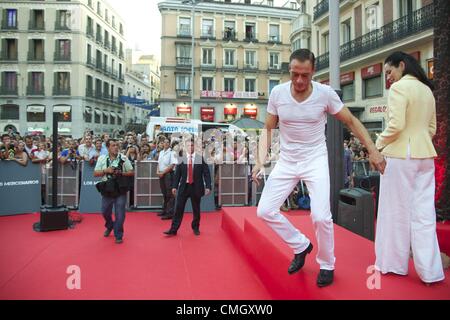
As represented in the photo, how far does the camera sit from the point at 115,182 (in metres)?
6.72

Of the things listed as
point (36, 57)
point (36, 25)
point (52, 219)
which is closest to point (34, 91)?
point (36, 57)

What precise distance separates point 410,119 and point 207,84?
138 feet

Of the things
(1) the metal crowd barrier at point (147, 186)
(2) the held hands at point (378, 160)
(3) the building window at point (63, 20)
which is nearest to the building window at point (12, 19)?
(3) the building window at point (63, 20)

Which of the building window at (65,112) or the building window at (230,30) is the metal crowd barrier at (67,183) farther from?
the building window at (230,30)

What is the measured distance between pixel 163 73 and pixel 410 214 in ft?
136

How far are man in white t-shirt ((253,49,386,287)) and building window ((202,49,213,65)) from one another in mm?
42426

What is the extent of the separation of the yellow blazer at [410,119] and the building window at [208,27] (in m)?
43.9

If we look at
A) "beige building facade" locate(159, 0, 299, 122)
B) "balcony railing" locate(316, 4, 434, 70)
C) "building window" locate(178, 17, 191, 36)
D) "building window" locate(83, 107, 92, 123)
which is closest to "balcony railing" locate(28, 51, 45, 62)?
"building window" locate(83, 107, 92, 123)

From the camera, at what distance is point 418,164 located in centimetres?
310

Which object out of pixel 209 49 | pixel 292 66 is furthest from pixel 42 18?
pixel 292 66

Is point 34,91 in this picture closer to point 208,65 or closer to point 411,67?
point 208,65

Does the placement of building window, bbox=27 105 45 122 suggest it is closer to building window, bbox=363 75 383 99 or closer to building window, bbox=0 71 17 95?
building window, bbox=0 71 17 95

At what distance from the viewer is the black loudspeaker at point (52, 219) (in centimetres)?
745

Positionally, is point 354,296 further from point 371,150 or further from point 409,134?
point 409,134
